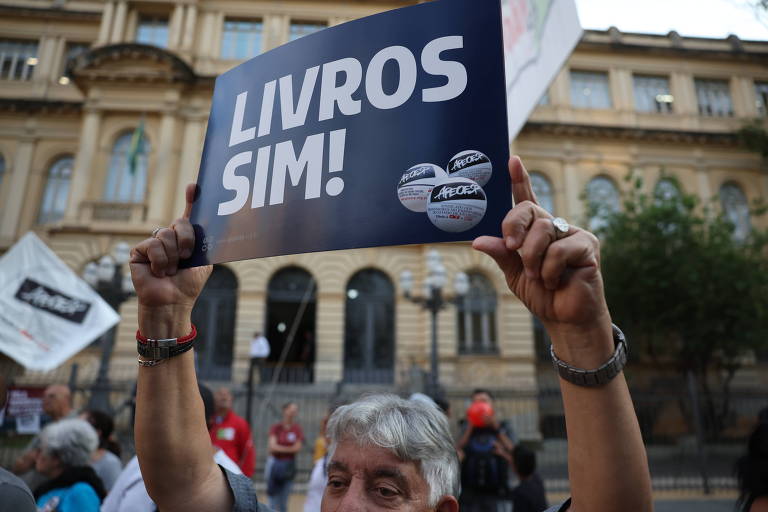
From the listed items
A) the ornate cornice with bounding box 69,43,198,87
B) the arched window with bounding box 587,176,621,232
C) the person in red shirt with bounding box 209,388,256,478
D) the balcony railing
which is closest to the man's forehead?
the person in red shirt with bounding box 209,388,256,478

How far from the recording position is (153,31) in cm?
2142

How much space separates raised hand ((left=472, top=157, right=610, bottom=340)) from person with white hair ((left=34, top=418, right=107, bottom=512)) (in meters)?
3.03

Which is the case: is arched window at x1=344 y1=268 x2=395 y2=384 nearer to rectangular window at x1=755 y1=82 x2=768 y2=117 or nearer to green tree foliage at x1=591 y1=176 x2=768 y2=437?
green tree foliage at x1=591 y1=176 x2=768 y2=437

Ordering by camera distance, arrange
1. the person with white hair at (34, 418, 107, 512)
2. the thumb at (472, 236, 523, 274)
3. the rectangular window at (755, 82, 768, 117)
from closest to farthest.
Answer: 1. the thumb at (472, 236, 523, 274)
2. the person with white hair at (34, 418, 107, 512)
3. the rectangular window at (755, 82, 768, 117)

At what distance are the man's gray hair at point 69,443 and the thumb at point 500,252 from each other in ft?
10.4

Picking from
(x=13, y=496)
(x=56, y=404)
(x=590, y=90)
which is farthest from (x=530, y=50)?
(x=590, y=90)

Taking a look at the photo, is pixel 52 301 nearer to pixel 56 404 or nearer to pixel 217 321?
pixel 56 404

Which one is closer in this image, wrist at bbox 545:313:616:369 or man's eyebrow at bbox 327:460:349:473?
wrist at bbox 545:313:616:369

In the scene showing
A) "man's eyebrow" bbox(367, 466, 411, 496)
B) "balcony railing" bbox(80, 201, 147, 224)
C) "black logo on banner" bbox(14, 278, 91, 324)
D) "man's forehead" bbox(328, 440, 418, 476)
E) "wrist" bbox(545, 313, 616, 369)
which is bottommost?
"man's eyebrow" bbox(367, 466, 411, 496)

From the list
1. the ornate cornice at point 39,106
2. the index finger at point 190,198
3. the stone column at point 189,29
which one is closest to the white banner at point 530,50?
the index finger at point 190,198

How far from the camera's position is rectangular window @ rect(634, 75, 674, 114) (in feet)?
76.4

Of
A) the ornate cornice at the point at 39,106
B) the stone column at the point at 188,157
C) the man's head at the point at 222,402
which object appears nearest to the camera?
the man's head at the point at 222,402

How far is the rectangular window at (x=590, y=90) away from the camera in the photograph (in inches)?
902

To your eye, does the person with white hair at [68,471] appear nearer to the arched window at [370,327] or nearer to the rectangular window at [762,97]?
the arched window at [370,327]
